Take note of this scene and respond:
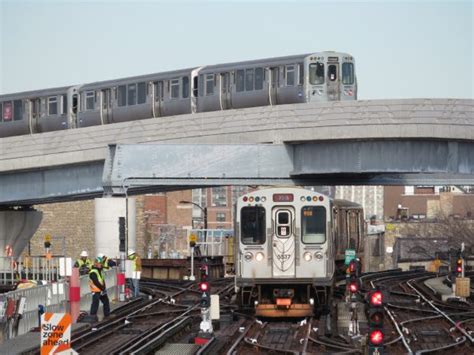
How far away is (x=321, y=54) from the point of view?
46.3 meters

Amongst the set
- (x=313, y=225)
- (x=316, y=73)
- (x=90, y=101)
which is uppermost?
(x=316, y=73)

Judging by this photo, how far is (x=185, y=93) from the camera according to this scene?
50500 mm

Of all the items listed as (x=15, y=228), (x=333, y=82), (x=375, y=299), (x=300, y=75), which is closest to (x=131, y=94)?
(x=300, y=75)

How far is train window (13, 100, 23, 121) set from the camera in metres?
55.6

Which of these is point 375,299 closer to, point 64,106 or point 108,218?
point 108,218

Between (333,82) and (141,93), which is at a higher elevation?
(141,93)

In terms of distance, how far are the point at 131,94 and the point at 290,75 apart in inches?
345

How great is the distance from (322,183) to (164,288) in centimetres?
875

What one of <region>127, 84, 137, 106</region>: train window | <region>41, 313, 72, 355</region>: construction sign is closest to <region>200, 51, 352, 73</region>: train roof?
<region>127, 84, 137, 106</region>: train window

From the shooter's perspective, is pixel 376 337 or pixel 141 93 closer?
pixel 376 337

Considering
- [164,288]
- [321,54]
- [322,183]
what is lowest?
[164,288]

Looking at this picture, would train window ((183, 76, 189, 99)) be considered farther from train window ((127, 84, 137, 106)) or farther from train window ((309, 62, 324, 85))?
train window ((309, 62, 324, 85))

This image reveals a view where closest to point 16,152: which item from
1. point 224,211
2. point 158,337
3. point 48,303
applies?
point 48,303

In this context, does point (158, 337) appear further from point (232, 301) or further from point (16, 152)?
point (16, 152)
